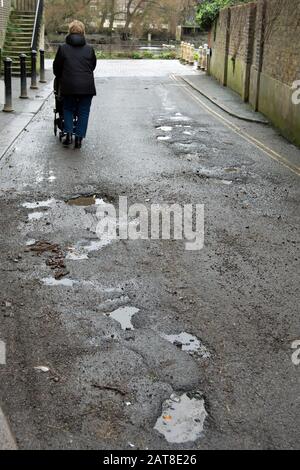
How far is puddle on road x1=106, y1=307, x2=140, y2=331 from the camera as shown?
15.2 ft

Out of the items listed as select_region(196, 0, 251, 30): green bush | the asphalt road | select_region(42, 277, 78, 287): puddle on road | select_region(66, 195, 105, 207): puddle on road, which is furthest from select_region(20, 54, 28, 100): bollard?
select_region(42, 277, 78, 287): puddle on road

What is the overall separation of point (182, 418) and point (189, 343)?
34.9 inches

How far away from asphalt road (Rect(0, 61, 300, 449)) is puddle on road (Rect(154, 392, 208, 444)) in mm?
10

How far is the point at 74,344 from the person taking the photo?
14.1 ft

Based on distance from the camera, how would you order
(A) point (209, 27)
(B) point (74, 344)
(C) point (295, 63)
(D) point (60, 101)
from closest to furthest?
(B) point (74, 344), (D) point (60, 101), (C) point (295, 63), (A) point (209, 27)

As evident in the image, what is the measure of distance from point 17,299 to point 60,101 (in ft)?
20.7

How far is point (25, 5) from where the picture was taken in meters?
29.0

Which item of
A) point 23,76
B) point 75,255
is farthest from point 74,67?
point 23,76

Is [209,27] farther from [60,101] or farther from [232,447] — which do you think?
[232,447]

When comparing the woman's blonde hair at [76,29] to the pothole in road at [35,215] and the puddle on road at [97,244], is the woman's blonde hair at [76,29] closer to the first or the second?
the pothole in road at [35,215]

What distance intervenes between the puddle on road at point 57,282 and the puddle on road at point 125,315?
637 mm

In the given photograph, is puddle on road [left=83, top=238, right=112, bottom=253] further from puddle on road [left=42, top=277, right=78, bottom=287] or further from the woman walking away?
the woman walking away

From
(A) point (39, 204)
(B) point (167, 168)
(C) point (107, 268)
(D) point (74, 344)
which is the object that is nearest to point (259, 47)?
(B) point (167, 168)

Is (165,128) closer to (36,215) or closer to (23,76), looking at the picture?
(23,76)
